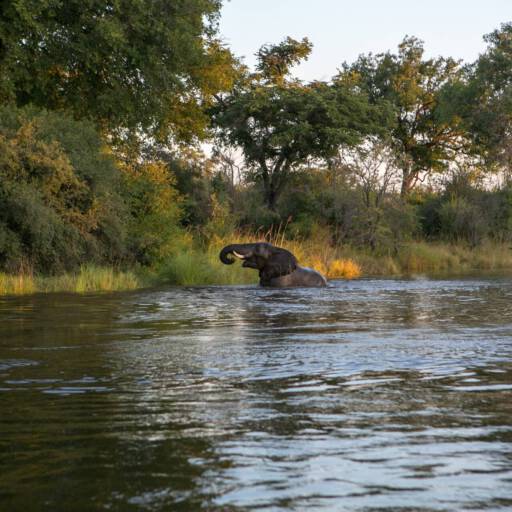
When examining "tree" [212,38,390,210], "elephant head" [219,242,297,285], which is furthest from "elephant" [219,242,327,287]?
"tree" [212,38,390,210]

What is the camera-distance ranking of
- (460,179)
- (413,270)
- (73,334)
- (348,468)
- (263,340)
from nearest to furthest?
(348,468) → (263,340) → (73,334) → (413,270) → (460,179)

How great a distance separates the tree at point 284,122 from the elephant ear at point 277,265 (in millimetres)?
18798

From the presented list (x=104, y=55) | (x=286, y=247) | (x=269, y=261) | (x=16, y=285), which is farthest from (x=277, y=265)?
(x=104, y=55)

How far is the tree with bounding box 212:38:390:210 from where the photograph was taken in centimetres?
4091

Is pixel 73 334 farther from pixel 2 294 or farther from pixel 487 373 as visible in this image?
pixel 2 294

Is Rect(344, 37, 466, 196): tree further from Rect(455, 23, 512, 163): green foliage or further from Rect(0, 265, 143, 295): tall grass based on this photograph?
Rect(0, 265, 143, 295): tall grass

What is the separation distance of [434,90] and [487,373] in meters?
50.7

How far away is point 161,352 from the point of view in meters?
9.55

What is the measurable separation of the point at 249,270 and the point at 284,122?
51.2ft

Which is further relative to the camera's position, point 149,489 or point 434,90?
point 434,90

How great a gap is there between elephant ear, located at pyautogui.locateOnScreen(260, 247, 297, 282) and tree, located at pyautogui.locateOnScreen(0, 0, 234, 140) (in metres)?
8.31

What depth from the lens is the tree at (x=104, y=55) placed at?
85.9ft

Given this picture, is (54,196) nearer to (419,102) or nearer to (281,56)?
(281,56)

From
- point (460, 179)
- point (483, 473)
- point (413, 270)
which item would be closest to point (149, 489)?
point (483, 473)
